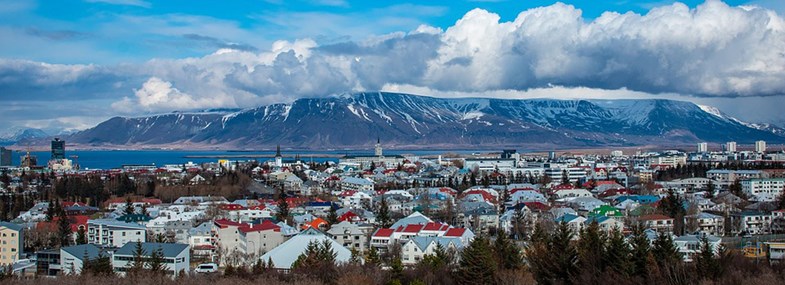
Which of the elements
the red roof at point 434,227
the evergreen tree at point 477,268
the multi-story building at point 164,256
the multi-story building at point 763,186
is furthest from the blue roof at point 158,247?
the multi-story building at point 763,186

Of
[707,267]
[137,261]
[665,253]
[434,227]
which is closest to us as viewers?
[707,267]

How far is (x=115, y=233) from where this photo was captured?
2197 centimetres

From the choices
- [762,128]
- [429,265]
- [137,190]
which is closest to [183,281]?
[429,265]

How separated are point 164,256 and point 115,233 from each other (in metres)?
5.37

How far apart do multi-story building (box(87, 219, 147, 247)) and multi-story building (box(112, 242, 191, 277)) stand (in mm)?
3679

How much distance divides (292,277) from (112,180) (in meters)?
31.3

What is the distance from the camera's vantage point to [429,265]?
15.9 metres

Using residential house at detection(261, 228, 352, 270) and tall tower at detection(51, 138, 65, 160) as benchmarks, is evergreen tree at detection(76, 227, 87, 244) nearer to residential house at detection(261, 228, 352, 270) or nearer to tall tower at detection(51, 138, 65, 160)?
residential house at detection(261, 228, 352, 270)

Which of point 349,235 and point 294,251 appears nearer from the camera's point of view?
point 294,251

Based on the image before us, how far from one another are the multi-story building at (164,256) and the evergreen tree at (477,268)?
18.4ft

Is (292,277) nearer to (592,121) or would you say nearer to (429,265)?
(429,265)

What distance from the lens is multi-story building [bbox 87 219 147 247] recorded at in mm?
21891

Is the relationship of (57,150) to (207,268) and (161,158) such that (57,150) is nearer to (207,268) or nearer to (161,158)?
(161,158)

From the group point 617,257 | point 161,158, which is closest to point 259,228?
point 617,257
